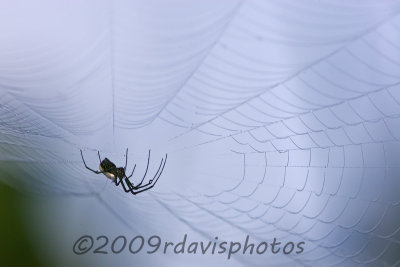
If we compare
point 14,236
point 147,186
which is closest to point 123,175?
point 147,186

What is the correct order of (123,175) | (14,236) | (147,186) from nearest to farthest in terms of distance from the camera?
(14,236), (123,175), (147,186)

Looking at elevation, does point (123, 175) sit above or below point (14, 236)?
above

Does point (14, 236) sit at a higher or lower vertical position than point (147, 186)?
lower

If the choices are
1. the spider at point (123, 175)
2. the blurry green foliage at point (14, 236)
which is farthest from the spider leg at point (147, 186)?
the blurry green foliage at point (14, 236)

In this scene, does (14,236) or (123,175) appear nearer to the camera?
(14,236)

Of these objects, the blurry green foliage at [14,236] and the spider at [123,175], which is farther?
the spider at [123,175]

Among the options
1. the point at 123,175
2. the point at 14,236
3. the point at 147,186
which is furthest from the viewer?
the point at 147,186

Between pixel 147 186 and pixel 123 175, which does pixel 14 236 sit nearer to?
pixel 123 175

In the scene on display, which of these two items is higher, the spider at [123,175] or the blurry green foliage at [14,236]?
the spider at [123,175]

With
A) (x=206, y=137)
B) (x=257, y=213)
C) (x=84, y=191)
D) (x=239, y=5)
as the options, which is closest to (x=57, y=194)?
(x=84, y=191)

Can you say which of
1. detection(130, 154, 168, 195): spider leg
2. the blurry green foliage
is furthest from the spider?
the blurry green foliage

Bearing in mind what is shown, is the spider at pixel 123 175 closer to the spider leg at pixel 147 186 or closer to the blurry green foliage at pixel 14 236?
the spider leg at pixel 147 186

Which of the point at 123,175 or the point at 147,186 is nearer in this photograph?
the point at 123,175
